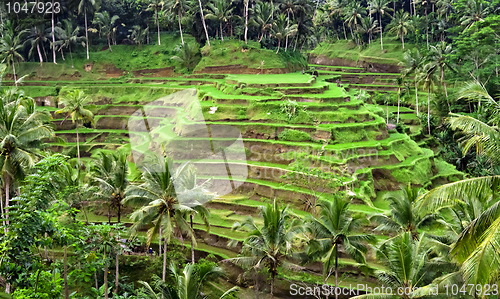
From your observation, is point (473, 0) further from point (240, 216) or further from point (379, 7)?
point (240, 216)

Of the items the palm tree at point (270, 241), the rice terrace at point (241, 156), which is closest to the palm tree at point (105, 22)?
the rice terrace at point (241, 156)

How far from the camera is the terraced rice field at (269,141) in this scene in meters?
26.6

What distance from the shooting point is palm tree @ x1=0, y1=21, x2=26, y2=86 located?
159ft

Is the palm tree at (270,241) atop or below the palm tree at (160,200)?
below

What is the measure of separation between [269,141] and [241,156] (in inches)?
92.1

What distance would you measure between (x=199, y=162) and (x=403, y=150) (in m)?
15.6

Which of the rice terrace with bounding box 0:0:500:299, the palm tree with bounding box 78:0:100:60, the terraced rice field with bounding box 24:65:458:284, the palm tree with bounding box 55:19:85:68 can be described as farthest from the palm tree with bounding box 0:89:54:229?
the palm tree with bounding box 78:0:100:60

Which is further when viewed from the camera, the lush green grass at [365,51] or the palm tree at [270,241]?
the lush green grass at [365,51]

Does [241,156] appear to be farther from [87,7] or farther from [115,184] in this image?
[87,7]

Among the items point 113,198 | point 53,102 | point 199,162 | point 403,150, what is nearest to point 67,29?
point 53,102

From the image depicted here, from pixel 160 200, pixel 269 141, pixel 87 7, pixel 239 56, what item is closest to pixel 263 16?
pixel 239 56

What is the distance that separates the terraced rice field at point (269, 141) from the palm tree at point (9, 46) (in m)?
11.4

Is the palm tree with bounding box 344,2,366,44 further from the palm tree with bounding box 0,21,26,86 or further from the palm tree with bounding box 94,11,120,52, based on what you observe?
the palm tree with bounding box 0,21,26,86

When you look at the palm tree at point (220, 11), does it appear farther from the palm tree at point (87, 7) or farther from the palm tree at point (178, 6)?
the palm tree at point (87, 7)
